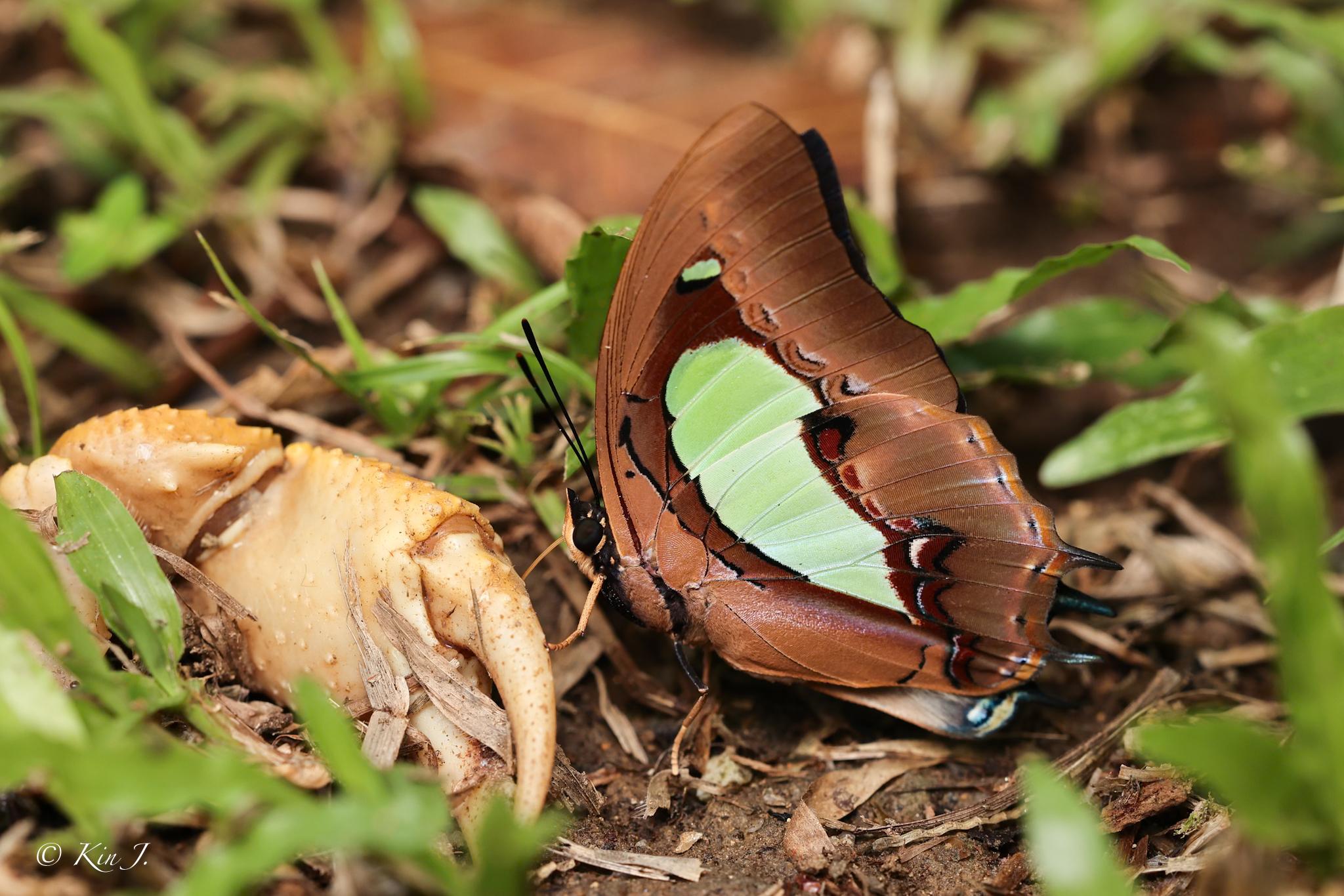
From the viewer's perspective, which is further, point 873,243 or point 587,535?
point 873,243

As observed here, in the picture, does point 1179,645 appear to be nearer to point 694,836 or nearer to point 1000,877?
point 1000,877

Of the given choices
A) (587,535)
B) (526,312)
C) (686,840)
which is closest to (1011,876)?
(686,840)

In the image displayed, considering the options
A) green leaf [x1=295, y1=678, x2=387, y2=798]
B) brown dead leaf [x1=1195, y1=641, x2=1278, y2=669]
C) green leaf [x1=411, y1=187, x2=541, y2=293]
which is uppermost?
green leaf [x1=411, y1=187, x2=541, y2=293]

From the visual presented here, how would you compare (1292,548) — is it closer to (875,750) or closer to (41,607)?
(875,750)

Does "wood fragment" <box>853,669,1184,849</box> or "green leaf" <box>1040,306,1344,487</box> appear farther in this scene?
"green leaf" <box>1040,306,1344,487</box>

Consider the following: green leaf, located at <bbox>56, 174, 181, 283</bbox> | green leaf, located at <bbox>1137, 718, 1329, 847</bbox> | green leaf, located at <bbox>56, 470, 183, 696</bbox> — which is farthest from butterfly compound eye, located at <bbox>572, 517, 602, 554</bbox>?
green leaf, located at <bbox>56, 174, 181, 283</bbox>

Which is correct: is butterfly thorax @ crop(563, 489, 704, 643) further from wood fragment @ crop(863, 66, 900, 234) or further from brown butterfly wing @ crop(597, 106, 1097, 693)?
wood fragment @ crop(863, 66, 900, 234)

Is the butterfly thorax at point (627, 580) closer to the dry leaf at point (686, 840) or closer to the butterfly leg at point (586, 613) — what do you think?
the butterfly leg at point (586, 613)
